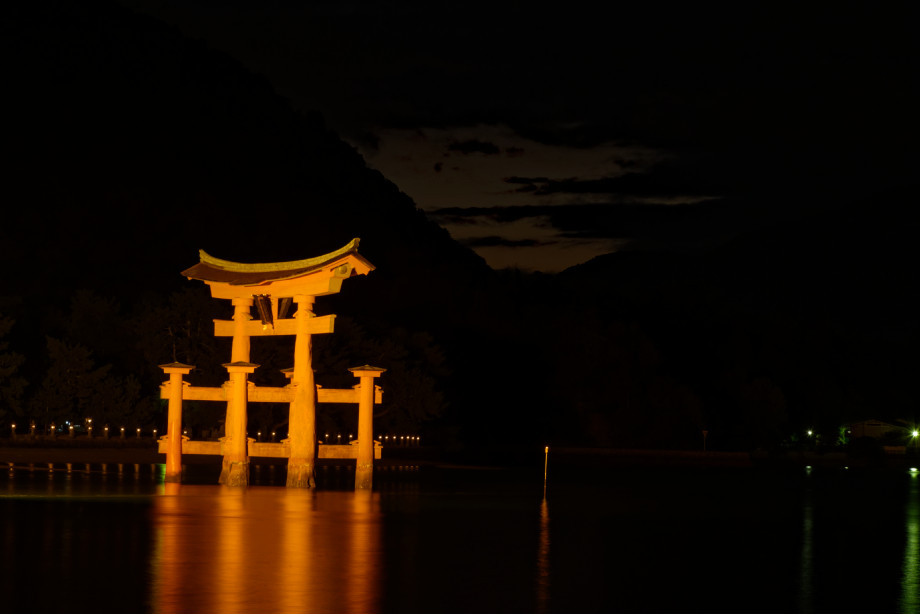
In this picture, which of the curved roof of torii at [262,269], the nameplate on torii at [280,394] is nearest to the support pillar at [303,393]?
the nameplate on torii at [280,394]

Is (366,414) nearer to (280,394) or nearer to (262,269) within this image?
(280,394)

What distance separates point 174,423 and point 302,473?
13.4 ft

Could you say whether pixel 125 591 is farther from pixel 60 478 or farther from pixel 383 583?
pixel 60 478

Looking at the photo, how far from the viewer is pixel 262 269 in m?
31.0

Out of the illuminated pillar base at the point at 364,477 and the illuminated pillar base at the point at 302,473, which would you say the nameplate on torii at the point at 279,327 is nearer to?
the illuminated pillar base at the point at 302,473

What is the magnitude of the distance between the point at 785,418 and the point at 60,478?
200 ft

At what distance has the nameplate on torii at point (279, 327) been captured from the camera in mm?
30094

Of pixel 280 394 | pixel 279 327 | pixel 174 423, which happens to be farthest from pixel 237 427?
pixel 279 327

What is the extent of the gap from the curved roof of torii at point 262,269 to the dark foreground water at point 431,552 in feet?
18.5

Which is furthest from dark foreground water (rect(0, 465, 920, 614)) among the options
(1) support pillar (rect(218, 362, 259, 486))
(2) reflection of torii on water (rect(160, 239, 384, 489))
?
(2) reflection of torii on water (rect(160, 239, 384, 489))

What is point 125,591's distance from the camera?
44.2 ft

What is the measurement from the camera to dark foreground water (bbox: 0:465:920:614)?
538 inches

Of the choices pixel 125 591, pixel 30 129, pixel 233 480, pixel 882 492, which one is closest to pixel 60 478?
pixel 233 480

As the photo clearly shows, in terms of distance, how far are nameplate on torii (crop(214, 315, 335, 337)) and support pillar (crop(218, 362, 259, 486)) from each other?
0.99m
